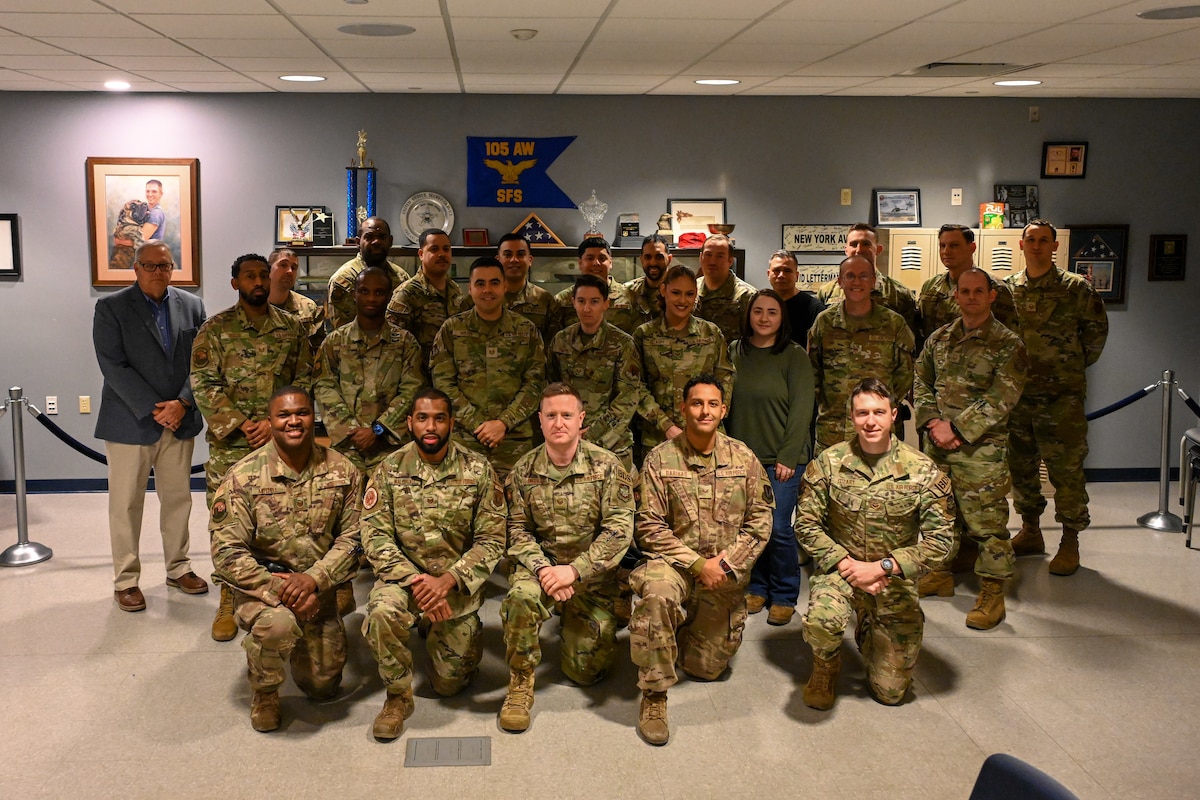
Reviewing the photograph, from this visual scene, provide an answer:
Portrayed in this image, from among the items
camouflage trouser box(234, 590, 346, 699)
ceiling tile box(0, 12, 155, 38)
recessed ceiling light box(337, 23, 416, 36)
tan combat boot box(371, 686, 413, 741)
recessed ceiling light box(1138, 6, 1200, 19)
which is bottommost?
tan combat boot box(371, 686, 413, 741)

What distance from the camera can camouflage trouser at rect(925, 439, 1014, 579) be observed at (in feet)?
15.0

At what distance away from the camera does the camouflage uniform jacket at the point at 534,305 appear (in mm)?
5191

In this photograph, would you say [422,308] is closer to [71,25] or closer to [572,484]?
[572,484]

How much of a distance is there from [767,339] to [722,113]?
3262 millimetres

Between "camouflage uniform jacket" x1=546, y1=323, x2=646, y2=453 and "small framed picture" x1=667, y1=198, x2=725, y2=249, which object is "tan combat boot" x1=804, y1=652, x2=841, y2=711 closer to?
"camouflage uniform jacket" x1=546, y1=323, x2=646, y2=453

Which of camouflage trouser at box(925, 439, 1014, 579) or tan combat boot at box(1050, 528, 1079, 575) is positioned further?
tan combat boot at box(1050, 528, 1079, 575)

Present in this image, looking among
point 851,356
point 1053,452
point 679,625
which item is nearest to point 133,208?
point 851,356

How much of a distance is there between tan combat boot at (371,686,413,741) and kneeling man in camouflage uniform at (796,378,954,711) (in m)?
1.47

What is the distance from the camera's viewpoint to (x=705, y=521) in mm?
3920

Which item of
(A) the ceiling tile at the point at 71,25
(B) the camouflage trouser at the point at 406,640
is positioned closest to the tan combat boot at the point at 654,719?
(B) the camouflage trouser at the point at 406,640

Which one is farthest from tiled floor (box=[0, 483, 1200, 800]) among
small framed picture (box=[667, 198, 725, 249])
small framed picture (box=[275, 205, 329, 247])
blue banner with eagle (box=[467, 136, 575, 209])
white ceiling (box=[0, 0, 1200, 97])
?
blue banner with eagle (box=[467, 136, 575, 209])

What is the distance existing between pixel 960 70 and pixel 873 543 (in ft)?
11.2

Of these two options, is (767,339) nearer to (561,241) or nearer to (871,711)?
(871,711)

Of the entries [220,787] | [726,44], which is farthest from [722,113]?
[220,787]
